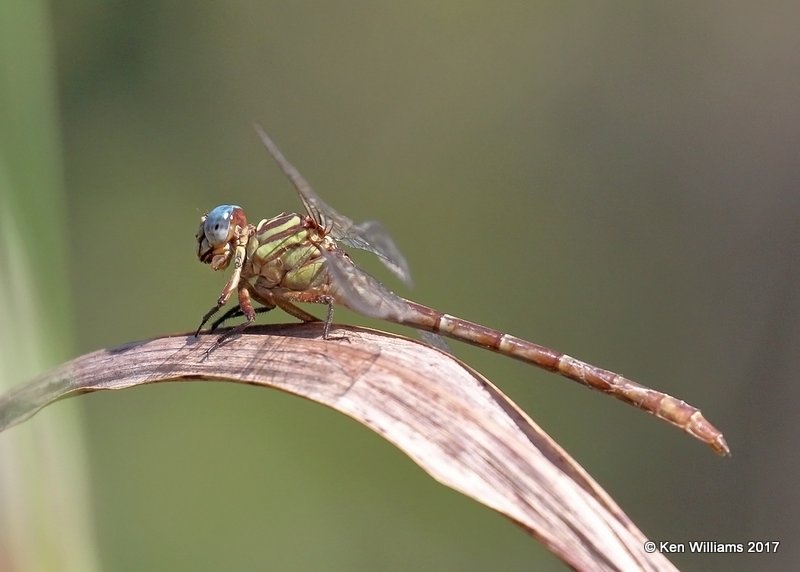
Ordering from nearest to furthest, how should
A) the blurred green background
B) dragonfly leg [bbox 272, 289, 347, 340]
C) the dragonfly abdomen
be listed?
the dragonfly abdomen, dragonfly leg [bbox 272, 289, 347, 340], the blurred green background

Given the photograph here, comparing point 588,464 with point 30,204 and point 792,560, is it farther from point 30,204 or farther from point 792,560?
point 30,204

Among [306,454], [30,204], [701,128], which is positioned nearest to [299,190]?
[30,204]

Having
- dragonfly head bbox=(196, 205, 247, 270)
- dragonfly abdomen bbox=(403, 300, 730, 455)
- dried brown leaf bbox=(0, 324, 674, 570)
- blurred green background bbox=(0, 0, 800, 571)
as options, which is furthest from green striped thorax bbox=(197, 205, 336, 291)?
blurred green background bbox=(0, 0, 800, 571)

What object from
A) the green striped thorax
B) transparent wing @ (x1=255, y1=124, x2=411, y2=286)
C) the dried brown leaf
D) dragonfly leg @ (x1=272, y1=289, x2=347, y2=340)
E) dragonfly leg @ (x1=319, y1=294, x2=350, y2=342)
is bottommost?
the dried brown leaf

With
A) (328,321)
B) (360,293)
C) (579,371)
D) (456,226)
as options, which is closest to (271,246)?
(360,293)

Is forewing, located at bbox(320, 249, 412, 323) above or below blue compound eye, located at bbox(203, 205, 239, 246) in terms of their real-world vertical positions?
below

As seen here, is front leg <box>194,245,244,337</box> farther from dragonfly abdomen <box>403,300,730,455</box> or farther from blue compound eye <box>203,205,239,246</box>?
dragonfly abdomen <box>403,300,730,455</box>

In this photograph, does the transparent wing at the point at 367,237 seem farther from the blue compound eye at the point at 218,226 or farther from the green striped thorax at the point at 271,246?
the blue compound eye at the point at 218,226

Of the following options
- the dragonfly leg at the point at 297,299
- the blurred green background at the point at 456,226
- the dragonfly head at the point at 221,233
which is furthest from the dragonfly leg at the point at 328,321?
the blurred green background at the point at 456,226

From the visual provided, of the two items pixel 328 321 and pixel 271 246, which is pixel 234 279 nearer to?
pixel 271 246
